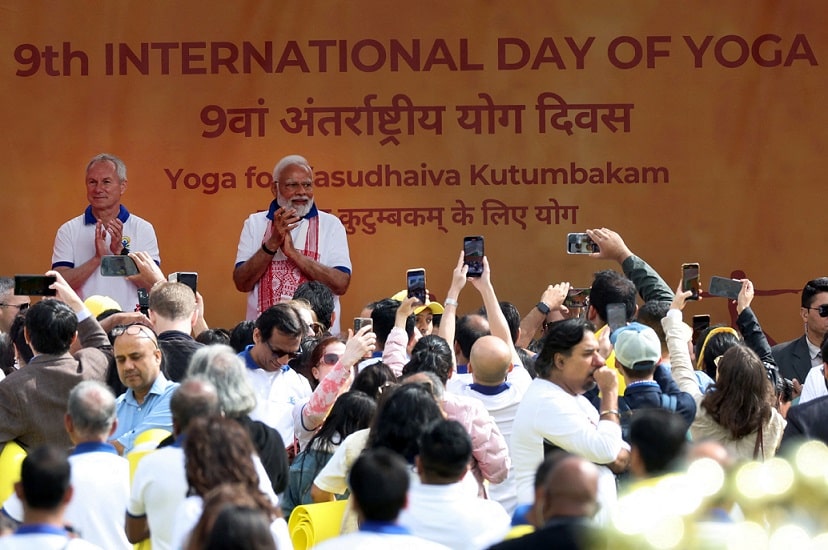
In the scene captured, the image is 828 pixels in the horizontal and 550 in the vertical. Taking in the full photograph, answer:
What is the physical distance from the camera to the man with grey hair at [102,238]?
26.9 feet

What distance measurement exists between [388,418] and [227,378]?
479mm

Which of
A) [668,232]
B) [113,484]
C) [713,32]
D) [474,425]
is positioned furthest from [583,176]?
[113,484]

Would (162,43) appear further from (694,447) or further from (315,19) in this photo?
(694,447)

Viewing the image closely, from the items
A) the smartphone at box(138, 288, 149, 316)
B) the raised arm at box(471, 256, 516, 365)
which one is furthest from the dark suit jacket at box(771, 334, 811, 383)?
the smartphone at box(138, 288, 149, 316)

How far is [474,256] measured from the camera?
6.79 m

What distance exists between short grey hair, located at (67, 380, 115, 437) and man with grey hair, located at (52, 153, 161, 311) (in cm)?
418

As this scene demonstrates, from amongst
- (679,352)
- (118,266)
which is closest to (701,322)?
(679,352)

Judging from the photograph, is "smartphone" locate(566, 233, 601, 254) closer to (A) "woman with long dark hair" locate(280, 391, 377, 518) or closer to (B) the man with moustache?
(B) the man with moustache

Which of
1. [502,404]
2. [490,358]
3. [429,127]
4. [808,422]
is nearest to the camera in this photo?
[808,422]

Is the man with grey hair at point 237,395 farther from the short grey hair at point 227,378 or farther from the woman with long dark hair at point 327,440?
the woman with long dark hair at point 327,440

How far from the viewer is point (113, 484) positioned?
13.1 feet

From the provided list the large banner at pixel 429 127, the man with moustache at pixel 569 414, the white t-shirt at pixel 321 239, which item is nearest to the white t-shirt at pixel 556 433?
the man with moustache at pixel 569 414

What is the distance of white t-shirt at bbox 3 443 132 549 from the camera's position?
3938 millimetres

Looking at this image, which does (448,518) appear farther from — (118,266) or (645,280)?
(118,266)
